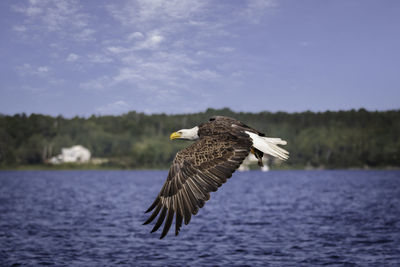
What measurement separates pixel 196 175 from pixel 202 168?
0.60ft

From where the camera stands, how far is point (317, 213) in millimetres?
72812

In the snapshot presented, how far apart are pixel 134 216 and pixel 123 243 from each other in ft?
81.4

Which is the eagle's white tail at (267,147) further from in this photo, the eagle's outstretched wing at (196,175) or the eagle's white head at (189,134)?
the eagle's white head at (189,134)

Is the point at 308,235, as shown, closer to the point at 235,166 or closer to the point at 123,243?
the point at 123,243

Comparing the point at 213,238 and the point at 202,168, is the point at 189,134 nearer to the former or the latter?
the point at 202,168

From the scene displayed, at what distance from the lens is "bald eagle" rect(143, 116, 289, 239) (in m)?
8.48

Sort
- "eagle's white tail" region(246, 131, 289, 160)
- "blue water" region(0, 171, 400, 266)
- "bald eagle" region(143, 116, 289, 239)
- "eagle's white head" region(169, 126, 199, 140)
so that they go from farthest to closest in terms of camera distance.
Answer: "blue water" region(0, 171, 400, 266), "eagle's white head" region(169, 126, 199, 140), "eagle's white tail" region(246, 131, 289, 160), "bald eagle" region(143, 116, 289, 239)

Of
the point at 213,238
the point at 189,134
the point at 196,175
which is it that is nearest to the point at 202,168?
the point at 196,175

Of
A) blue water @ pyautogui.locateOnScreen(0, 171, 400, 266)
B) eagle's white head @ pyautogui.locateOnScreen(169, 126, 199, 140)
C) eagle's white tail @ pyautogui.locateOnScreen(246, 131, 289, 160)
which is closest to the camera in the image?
eagle's white tail @ pyautogui.locateOnScreen(246, 131, 289, 160)

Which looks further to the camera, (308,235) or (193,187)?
(308,235)

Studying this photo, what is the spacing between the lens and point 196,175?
8.85 m

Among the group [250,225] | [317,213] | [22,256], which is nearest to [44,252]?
[22,256]

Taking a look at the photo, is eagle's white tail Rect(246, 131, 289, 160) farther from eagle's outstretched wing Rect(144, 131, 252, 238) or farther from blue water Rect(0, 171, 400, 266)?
blue water Rect(0, 171, 400, 266)

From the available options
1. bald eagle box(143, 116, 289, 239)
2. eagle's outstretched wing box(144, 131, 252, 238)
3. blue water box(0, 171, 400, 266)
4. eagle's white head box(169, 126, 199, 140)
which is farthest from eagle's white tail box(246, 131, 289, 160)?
blue water box(0, 171, 400, 266)
